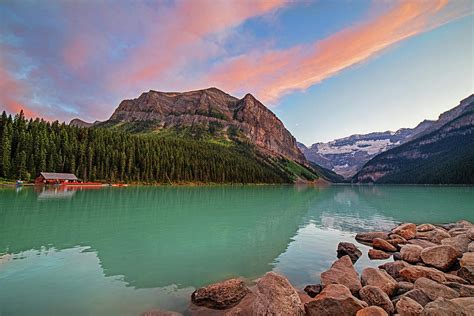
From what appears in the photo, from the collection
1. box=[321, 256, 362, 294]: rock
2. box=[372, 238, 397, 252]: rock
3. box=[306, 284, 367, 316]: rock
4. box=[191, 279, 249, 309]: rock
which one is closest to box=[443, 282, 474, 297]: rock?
box=[321, 256, 362, 294]: rock

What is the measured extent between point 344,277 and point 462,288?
5.00m

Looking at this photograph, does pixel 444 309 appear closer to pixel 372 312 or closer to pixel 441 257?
pixel 372 312

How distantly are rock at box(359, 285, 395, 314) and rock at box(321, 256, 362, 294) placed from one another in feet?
2.89

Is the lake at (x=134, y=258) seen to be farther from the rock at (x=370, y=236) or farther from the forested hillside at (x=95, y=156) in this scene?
the forested hillside at (x=95, y=156)

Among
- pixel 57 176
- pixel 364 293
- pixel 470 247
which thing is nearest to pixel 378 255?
pixel 470 247

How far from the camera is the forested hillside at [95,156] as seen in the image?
103875 mm

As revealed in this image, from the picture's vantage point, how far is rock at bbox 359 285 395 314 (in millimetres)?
10852

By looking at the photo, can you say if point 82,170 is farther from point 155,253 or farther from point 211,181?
point 155,253

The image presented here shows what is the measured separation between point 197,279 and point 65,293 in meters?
6.47

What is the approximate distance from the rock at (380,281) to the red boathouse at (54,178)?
4670 inches

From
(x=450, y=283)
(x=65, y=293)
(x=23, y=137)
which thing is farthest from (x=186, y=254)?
(x=23, y=137)

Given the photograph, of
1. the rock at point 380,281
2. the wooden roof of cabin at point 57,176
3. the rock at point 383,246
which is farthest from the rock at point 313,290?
the wooden roof of cabin at point 57,176

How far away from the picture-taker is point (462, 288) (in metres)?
12.2

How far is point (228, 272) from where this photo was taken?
16.8 meters
